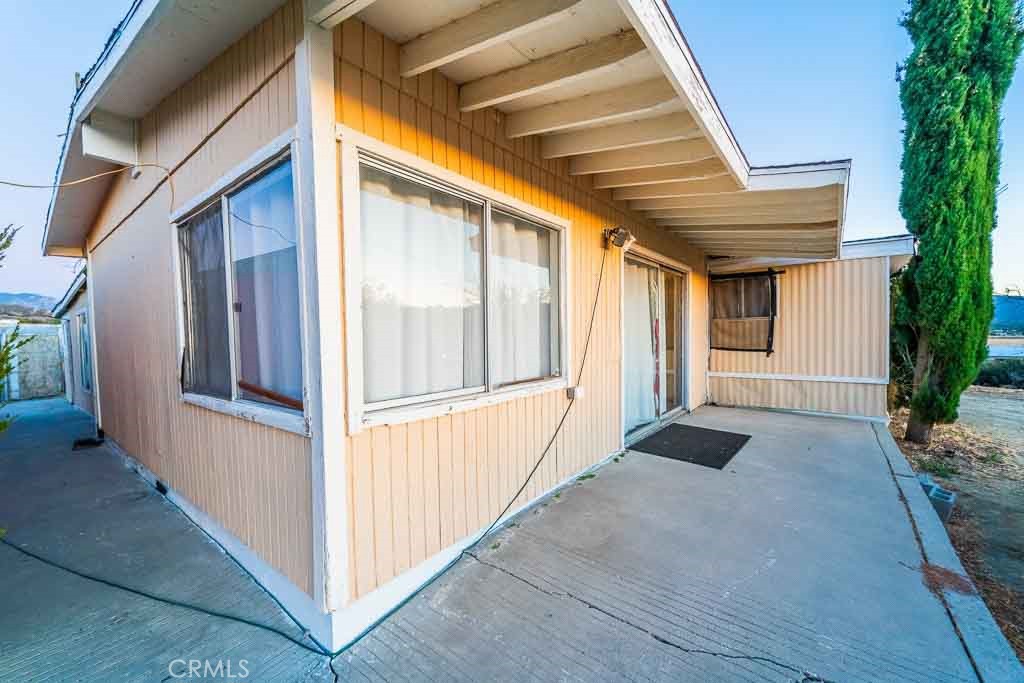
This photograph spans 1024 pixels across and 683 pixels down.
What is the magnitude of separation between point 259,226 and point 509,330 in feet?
5.11

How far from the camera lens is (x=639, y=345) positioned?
477cm

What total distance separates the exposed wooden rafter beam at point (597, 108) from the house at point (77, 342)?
7.01 metres

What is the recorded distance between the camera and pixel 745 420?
5500mm

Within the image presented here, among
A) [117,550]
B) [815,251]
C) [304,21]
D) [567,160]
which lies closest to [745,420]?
[815,251]

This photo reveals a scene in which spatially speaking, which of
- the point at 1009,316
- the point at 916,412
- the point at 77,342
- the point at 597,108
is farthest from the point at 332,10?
the point at 1009,316

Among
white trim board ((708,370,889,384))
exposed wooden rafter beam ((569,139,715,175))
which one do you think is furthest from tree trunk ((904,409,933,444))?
exposed wooden rafter beam ((569,139,715,175))

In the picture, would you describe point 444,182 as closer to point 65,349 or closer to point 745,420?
point 745,420

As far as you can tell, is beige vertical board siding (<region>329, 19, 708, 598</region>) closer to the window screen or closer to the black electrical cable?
the black electrical cable

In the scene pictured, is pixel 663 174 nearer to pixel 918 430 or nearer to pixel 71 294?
pixel 918 430

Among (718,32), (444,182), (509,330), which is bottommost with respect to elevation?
(509,330)

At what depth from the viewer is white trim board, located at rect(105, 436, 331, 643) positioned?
1761 mm

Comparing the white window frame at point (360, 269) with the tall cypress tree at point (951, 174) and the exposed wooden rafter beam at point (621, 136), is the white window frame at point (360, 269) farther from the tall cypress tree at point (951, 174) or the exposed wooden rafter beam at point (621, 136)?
the tall cypress tree at point (951, 174)

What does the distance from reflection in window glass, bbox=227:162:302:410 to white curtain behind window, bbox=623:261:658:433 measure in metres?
3.34

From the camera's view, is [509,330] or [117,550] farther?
[509,330]
